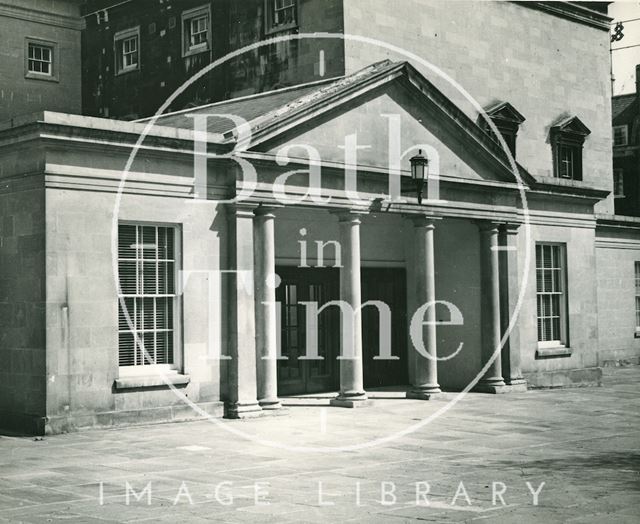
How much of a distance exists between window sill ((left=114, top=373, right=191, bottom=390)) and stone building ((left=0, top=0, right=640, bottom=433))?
0.05 meters

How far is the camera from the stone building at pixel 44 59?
34.2m

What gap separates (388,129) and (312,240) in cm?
323

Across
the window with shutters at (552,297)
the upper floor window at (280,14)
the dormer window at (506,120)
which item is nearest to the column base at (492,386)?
the window with shutters at (552,297)

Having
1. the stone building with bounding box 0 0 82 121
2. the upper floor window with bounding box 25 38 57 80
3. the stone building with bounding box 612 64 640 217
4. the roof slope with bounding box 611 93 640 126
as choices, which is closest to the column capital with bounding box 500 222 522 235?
the stone building with bounding box 0 0 82 121

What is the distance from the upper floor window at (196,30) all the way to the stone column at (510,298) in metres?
10.7

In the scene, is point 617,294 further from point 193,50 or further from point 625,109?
point 625,109

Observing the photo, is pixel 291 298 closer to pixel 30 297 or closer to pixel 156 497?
pixel 30 297

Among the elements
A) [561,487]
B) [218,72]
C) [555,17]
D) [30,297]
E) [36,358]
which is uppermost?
[555,17]

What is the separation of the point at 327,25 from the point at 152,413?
12.2 meters

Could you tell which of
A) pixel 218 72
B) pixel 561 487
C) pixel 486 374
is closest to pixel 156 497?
pixel 561 487

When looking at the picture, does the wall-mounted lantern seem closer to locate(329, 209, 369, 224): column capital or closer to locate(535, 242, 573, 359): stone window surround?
locate(329, 209, 369, 224): column capital

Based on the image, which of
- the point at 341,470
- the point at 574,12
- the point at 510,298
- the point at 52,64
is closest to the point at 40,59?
the point at 52,64

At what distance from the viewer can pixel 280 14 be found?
86.4ft

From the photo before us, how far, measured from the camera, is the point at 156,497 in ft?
34.6
